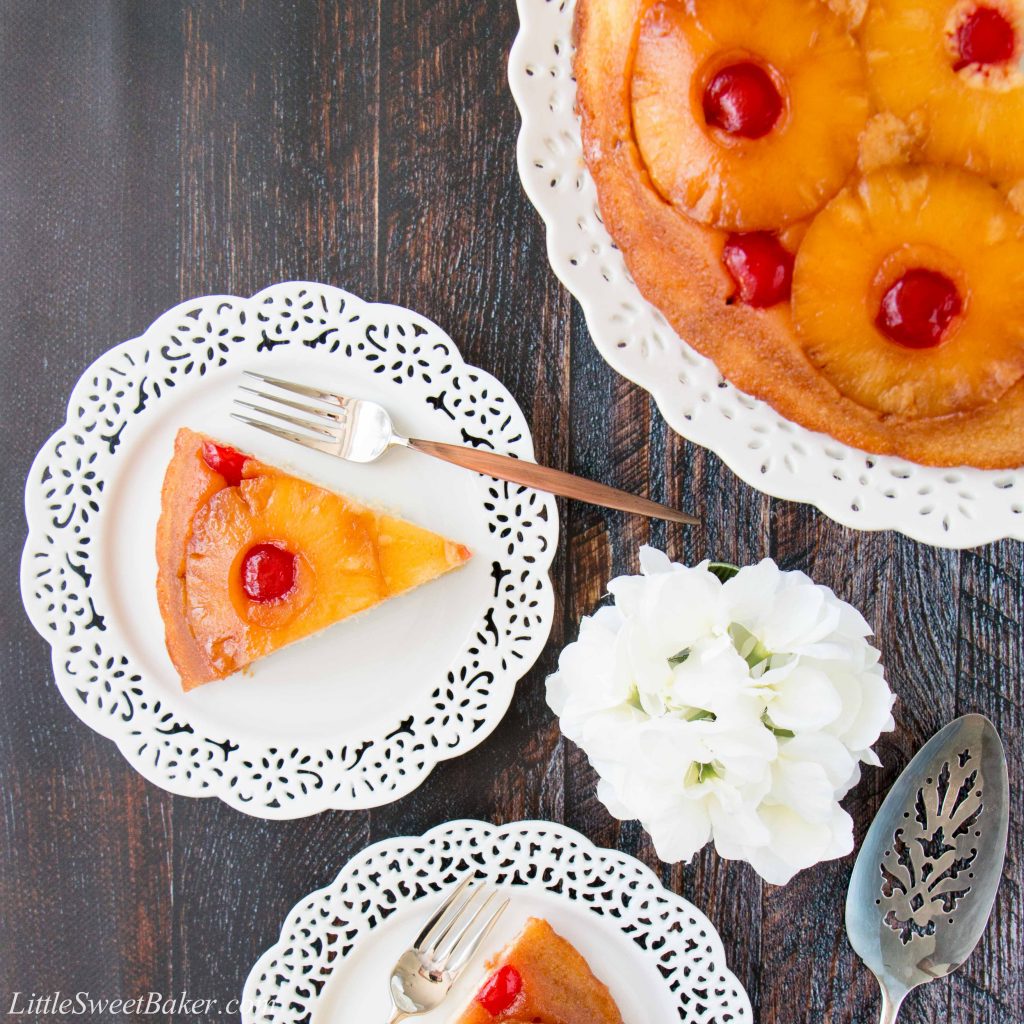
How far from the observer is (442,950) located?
219cm

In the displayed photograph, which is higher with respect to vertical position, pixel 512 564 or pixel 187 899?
pixel 512 564

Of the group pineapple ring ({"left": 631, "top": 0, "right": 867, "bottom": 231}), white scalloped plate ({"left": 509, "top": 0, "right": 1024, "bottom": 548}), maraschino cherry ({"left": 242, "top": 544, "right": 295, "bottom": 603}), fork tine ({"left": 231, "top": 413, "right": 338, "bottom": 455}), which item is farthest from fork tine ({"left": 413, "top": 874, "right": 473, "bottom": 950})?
pineapple ring ({"left": 631, "top": 0, "right": 867, "bottom": 231})

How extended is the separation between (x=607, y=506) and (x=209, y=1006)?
140cm

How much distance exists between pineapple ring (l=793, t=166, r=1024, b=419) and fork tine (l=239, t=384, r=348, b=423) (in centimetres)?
99

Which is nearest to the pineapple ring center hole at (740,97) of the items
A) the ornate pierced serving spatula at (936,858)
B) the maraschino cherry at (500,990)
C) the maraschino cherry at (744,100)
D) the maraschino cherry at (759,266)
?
the maraschino cherry at (744,100)

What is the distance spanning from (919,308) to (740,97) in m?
0.40

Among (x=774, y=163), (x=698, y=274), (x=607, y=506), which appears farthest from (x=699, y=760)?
(x=774, y=163)

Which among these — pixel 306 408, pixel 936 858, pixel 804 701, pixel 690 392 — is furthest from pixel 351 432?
pixel 936 858

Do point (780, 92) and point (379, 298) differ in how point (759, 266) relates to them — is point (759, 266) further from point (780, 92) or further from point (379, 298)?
point (379, 298)

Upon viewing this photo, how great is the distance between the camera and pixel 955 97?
151 centimetres

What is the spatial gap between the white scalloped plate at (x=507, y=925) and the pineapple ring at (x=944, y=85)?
148 centimetres

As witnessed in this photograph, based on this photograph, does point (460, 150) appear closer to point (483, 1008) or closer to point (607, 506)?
point (607, 506)

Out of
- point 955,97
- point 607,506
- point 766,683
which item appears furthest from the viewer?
point 607,506

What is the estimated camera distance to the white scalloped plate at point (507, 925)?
218 centimetres
